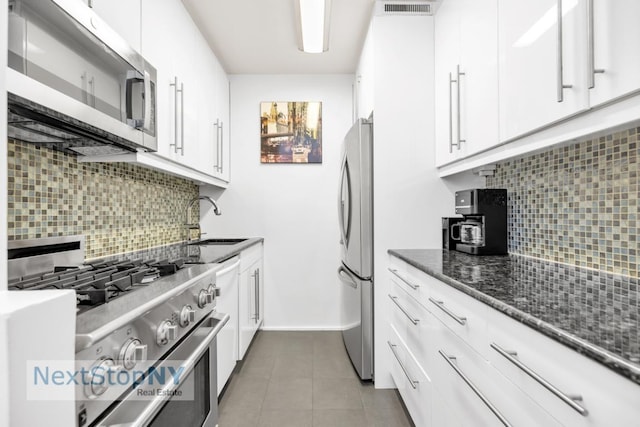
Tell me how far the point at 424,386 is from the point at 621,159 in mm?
1161

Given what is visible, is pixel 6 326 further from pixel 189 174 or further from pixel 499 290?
pixel 189 174

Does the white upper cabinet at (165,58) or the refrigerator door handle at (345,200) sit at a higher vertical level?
the white upper cabinet at (165,58)

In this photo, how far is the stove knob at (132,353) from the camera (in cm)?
84

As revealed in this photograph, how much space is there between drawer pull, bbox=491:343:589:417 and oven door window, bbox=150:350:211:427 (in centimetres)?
96

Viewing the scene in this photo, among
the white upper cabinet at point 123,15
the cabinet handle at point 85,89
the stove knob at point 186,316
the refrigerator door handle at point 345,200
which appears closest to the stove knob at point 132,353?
the stove knob at point 186,316

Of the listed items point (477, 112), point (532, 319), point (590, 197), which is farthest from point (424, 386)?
point (477, 112)

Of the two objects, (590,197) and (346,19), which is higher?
(346,19)

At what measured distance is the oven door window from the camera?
3.56 ft

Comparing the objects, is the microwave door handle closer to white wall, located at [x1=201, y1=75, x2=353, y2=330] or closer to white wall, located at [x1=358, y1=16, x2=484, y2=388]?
white wall, located at [x1=358, y1=16, x2=484, y2=388]

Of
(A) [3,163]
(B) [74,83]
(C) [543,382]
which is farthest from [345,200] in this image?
(A) [3,163]

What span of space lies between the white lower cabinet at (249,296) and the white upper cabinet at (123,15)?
4.73ft

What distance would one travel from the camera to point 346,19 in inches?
96.7

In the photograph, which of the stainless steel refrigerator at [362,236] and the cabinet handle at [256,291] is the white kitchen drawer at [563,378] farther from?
the cabinet handle at [256,291]

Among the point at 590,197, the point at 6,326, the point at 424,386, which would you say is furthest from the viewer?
the point at 424,386
